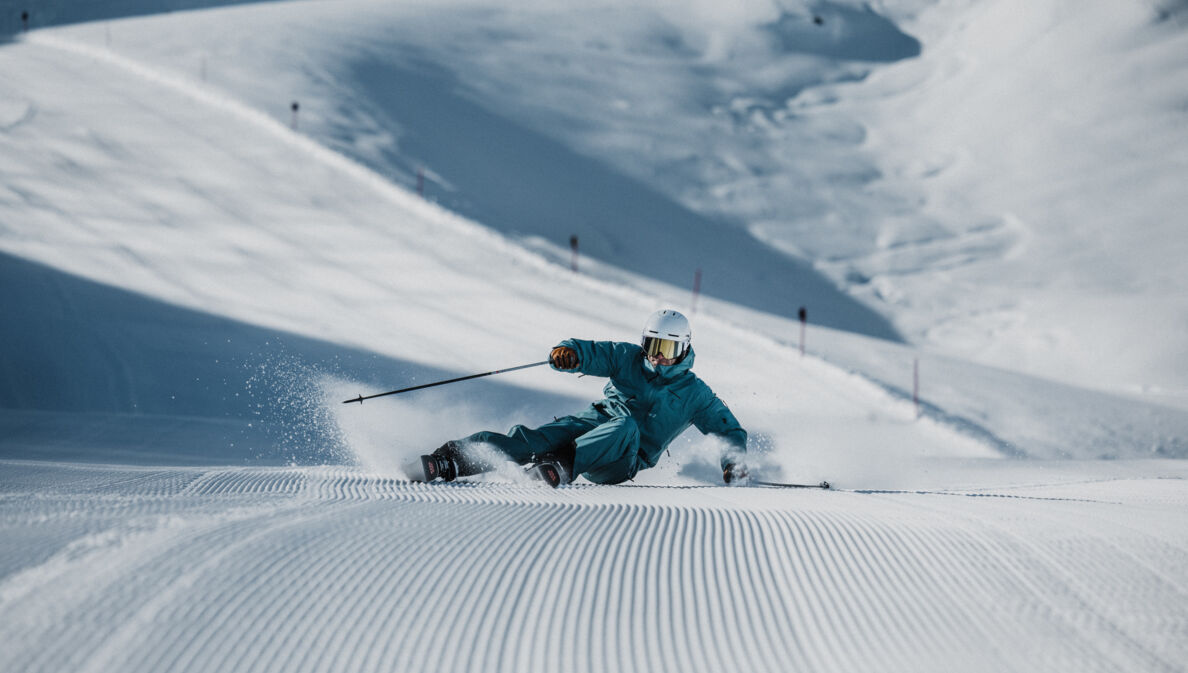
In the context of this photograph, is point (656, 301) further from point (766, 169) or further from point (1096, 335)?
point (766, 169)

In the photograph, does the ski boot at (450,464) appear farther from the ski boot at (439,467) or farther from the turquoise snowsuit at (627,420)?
the turquoise snowsuit at (627,420)

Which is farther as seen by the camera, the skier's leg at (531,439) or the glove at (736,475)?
the glove at (736,475)

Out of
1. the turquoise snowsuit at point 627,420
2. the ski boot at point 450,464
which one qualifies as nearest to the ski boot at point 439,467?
the ski boot at point 450,464

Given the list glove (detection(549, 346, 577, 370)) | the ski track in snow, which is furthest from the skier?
the ski track in snow

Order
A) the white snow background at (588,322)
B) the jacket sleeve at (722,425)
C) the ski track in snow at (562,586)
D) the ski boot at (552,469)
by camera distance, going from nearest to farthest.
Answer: the ski track in snow at (562,586), the white snow background at (588,322), the ski boot at (552,469), the jacket sleeve at (722,425)

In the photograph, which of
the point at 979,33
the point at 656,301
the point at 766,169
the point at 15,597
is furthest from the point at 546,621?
the point at 979,33

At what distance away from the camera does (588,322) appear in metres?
10.2

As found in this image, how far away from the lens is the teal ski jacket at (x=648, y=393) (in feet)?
14.5

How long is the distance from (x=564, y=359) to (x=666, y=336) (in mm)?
517

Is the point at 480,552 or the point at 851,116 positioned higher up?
the point at 851,116

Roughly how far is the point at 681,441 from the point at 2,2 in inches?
1169

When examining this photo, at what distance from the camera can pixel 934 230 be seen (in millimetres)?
18078

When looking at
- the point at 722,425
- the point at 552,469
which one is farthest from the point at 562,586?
the point at 722,425

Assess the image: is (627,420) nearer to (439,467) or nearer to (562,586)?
(439,467)
